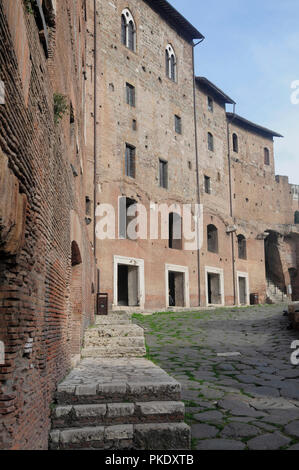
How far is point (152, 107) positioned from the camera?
1861cm

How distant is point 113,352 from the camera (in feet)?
24.6

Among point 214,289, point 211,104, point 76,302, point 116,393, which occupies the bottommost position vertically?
point 116,393

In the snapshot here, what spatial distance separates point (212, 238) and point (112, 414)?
1845 cm

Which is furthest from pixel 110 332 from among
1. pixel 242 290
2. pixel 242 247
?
pixel 242 247

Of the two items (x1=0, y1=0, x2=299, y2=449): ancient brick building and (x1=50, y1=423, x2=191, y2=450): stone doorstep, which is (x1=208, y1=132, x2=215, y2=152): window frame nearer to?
(x1=0, y1=0, x2=299, y2=449): ancient brick building

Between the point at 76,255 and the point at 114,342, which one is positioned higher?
the point at 76,255

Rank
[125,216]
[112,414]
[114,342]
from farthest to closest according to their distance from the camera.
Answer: [125,216]
[114,342]
[112,414]

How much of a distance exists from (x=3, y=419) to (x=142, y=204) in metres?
14.7

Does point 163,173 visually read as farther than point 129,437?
Yes

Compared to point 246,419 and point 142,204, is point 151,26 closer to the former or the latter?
point 142,204

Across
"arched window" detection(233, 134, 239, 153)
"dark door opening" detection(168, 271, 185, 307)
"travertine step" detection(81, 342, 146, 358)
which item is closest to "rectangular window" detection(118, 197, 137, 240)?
"dark door opening" detection(168, 271, 185, 307)

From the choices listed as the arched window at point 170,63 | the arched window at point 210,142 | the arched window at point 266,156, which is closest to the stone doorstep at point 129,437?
the arched window at point 170,63

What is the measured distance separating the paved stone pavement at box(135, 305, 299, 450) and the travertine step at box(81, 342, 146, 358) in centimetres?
35

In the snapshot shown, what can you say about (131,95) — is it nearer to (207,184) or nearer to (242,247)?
(207,184)
